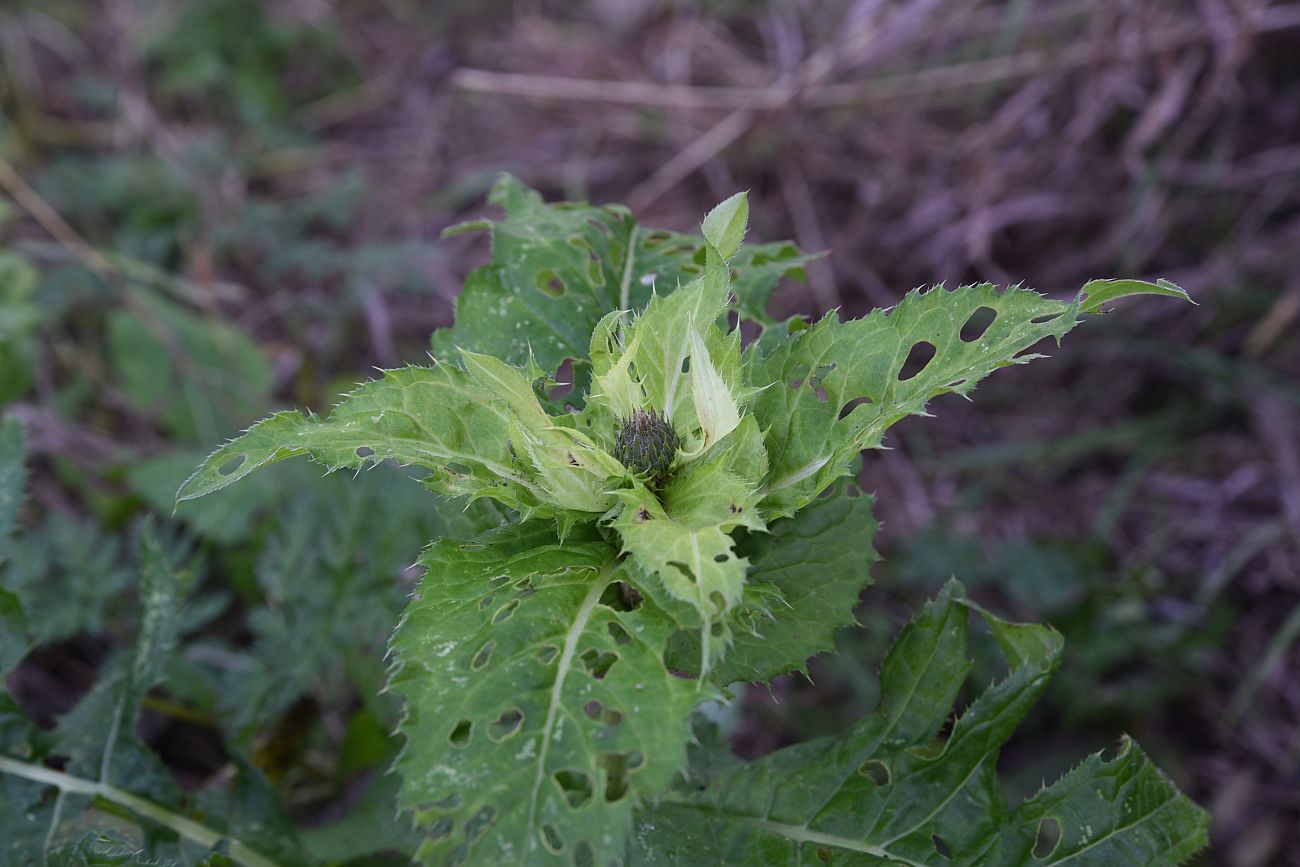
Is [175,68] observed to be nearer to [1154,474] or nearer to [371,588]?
[371,588]

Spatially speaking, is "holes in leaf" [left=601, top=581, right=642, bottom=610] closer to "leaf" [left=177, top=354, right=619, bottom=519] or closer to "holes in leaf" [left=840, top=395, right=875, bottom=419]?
"leaf" [left=177, top=354, right=619, bottom=519]

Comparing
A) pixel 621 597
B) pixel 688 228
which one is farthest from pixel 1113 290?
pixel 688 228

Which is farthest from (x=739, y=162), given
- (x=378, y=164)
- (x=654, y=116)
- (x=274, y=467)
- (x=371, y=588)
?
(x=371, y=588)

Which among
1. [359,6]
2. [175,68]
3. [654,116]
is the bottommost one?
[654,116]

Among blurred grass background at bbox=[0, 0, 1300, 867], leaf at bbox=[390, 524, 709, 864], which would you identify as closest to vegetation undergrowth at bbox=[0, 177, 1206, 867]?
leaf at bbox=[390, 524, 709, 864]

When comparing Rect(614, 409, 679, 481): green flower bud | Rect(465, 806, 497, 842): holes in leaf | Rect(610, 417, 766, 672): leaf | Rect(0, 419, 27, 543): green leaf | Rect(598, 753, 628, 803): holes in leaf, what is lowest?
Rect(465, 806, 497, 842): holes in leaf

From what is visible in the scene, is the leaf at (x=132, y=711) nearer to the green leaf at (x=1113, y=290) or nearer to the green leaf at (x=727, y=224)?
the green leaf at (x=727, y=224)
